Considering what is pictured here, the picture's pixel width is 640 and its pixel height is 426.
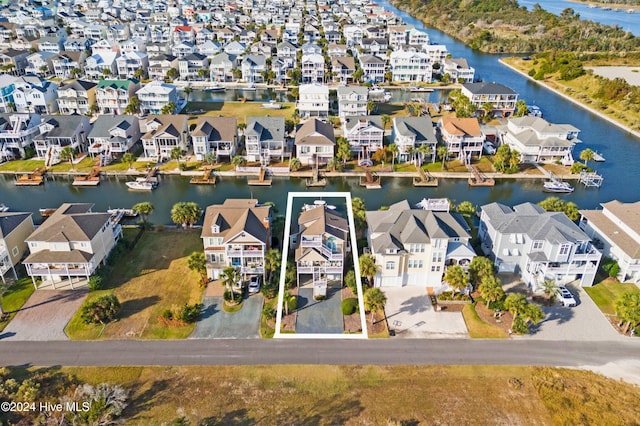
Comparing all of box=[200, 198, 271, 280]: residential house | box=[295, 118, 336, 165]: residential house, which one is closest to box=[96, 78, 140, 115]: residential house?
box=[295, 118, 336, 165]: residential house

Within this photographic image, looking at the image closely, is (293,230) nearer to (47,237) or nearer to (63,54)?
(47,237)

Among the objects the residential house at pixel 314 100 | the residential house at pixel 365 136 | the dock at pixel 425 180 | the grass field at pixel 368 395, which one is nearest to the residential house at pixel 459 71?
the residential house at pixel 314 100

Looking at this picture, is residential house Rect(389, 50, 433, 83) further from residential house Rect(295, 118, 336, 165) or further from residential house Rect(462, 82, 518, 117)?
residential house Rect(295, 118, 336, 165)

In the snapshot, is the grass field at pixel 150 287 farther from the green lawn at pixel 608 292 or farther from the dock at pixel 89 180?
the green lawn at pixel 608 292

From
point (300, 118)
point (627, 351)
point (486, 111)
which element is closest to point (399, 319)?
point (627, 351)

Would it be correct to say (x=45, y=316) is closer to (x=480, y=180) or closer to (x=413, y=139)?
(x=413, y=139)

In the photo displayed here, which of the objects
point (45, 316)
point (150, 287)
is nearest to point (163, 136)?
point (150, 287)
